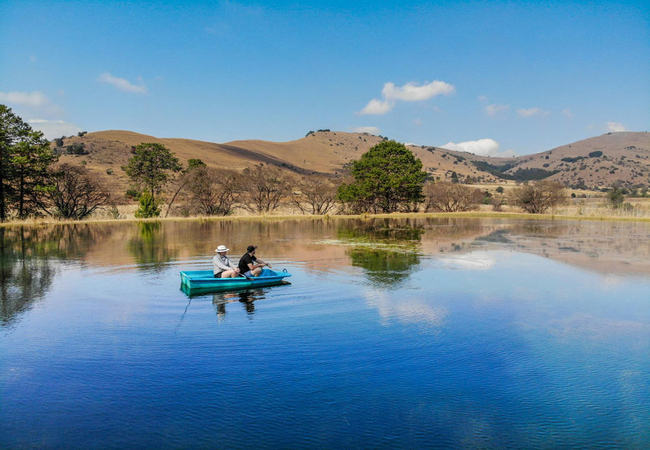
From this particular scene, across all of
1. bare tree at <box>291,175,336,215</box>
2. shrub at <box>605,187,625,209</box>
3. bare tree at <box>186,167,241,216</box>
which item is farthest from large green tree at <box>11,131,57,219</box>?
shrub at <box>605,187,625,209</box>

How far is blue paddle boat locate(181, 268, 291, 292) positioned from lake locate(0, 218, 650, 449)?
0.75ft

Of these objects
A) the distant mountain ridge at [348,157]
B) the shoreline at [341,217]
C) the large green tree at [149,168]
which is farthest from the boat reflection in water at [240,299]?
the distant mountain ridge at [348,157]

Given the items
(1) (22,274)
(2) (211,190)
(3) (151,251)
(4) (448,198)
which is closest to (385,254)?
(3) (151,251)

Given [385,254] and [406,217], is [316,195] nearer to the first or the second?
[406,217]

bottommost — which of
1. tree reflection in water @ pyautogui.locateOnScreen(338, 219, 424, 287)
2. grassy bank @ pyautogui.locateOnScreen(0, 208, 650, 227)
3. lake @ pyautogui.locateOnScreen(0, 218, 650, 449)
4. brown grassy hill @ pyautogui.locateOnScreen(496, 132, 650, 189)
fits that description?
lake @ pyautogui.locateOnScreen(0, 218, 650, 449)

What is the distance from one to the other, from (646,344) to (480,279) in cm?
531

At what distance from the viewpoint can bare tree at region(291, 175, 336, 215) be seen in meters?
43.7

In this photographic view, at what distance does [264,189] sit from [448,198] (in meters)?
17.9

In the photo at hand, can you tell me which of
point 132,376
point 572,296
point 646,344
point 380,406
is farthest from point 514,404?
point 572,296

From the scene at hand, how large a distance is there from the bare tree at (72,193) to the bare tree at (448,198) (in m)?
29.0

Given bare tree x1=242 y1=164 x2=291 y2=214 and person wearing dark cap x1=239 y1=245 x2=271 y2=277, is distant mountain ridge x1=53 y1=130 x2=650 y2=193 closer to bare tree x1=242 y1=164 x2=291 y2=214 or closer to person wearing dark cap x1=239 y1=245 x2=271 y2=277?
bare tree x1=242 y1=164 x2=291 y2=214

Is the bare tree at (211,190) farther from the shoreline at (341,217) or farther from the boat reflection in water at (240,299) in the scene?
the boat reflection in water at (240,299)

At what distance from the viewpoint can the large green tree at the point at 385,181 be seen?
140 feet

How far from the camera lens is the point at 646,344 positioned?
768 cm
